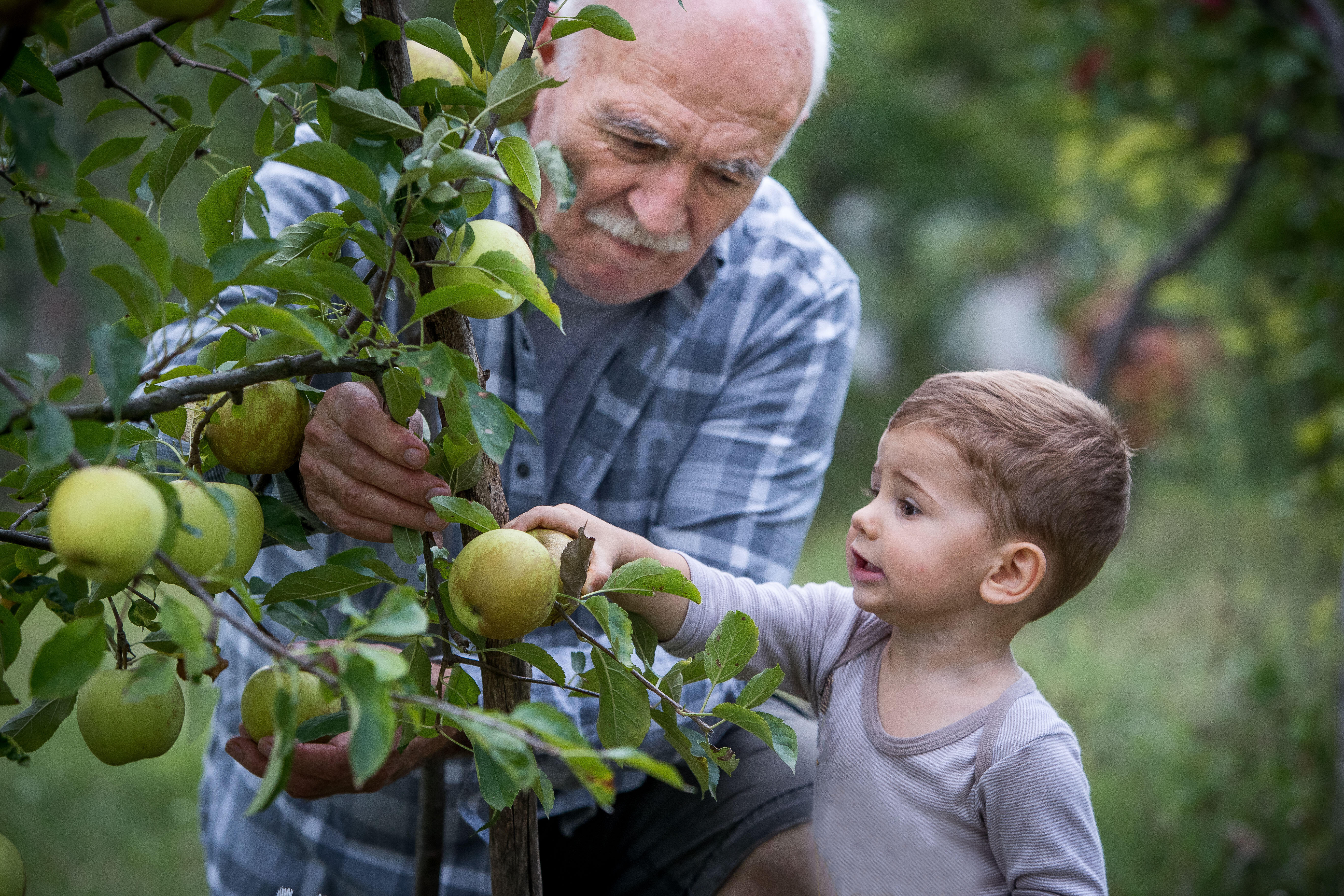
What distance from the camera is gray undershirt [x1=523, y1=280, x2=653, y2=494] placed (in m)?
1.77

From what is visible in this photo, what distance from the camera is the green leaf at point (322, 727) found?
92cm

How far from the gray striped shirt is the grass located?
1.44 metres

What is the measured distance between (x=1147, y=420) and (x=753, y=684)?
666 cm

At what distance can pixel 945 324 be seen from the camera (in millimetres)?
9039

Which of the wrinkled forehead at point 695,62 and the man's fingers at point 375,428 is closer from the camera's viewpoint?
the man's fingers at point 375,428

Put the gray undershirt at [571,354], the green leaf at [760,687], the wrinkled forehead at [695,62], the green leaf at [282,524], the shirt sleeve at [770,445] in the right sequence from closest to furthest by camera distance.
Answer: the green leaf at [282,524] → the green leaf at [760,687] → the wrinkled forehead at [695,62] → the shirt sleeve at [770,445] → the gray undershirt at [571,354]

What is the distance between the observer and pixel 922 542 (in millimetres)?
1163

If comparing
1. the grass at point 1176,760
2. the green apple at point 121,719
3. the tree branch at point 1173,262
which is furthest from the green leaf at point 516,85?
the tree branch at point 1173,262

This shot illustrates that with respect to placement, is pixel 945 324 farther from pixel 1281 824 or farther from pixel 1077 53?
pixel 1281 824

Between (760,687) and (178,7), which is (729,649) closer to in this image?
(760,687)

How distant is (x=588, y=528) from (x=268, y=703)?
33 centimetres

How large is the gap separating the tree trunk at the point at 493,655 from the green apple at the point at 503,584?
0.34ft

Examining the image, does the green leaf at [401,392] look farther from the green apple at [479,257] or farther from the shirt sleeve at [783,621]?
the shirt sleeve at [783,621]

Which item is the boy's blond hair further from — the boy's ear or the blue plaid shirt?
the blue plaid shirt
